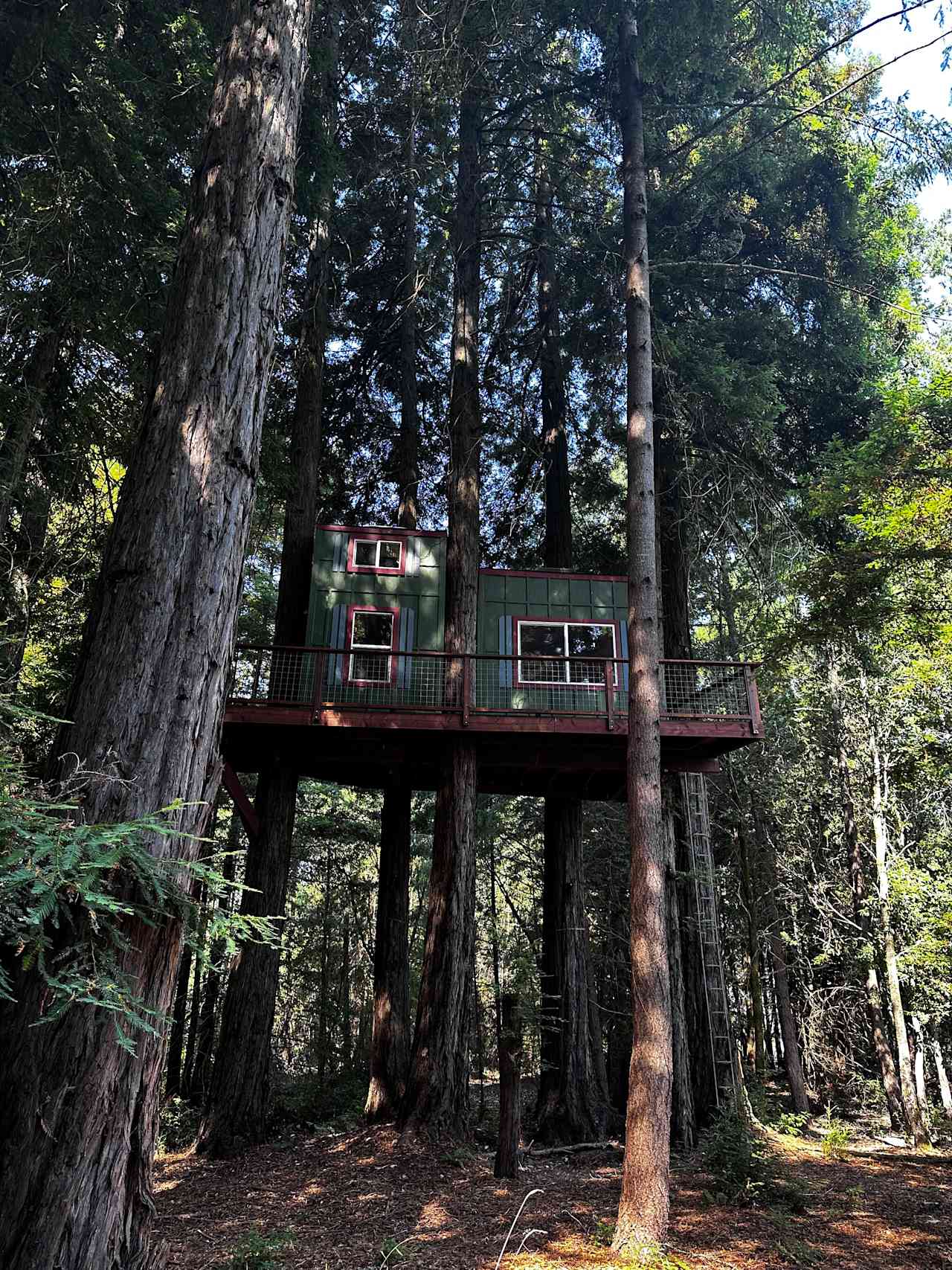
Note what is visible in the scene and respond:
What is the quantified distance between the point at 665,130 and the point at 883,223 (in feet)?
15.4

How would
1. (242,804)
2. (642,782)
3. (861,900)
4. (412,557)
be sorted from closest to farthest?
(642,782)
(242,804)
(412,557)
(861,900)

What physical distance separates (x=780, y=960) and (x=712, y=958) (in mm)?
3626

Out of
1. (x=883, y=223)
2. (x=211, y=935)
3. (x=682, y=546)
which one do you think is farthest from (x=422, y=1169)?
(x=883, y=223)

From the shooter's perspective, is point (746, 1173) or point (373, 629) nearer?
point (746, 1173)

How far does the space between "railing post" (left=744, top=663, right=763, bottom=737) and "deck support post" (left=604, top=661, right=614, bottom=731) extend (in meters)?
1.75

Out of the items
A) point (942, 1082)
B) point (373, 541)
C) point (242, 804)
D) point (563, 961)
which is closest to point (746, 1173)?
point (563, 961)

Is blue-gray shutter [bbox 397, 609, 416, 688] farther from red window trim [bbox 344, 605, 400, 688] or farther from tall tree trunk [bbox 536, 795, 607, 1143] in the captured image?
tall tree trunk [bbox 536, 795, 607, 1143]

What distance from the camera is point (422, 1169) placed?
8.71 metres

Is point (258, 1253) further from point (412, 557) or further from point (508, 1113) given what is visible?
point (412, 557)

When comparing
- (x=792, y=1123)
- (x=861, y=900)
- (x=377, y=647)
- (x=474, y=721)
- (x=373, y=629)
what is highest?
(x=373, y=629)

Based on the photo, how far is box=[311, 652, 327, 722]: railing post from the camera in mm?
10711

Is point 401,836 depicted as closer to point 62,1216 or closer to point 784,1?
point 62,1216

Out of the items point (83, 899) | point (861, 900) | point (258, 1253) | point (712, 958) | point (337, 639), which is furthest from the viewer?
point (861, 900)

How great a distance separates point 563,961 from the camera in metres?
12.2
